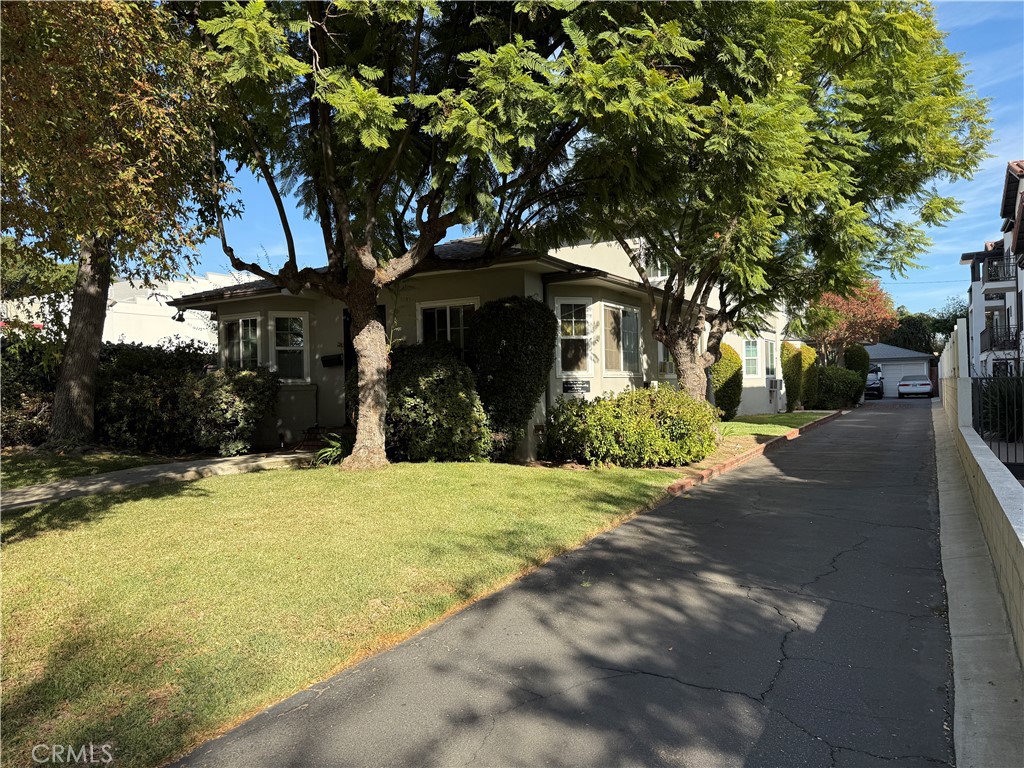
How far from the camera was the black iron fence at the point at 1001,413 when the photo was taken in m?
10.1

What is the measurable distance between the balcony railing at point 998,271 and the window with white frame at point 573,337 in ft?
104

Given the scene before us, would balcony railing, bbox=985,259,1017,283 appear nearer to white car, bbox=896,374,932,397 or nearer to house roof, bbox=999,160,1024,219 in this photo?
white car, bbox=896,374,932,397

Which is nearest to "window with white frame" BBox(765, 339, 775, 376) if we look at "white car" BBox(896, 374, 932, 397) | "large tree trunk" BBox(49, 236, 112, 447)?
"white car" BBox(896, 374, 932, 397)

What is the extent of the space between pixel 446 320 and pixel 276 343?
4527mm

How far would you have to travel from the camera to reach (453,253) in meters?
15.2

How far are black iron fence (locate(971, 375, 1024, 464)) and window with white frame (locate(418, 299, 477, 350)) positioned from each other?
9182 mm

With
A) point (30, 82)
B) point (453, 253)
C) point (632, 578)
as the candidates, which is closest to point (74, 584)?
point (30, 82)

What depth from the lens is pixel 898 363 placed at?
55250mm

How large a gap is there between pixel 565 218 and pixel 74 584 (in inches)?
379

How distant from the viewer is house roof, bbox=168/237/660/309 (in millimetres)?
12422

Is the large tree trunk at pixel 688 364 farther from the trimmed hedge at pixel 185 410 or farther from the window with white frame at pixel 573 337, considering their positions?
the trimmed hedge at pixel 185 410

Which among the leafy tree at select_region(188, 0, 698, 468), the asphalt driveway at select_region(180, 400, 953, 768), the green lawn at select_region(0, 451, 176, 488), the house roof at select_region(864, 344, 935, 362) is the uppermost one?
the leafy tree at select_region(188, 0, 698, 468)

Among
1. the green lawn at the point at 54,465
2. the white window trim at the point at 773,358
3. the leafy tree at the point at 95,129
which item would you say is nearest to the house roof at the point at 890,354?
the white window trim at the point at 773,358

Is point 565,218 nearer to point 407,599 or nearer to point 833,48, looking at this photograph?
point 833,48
